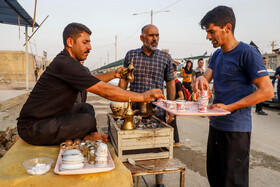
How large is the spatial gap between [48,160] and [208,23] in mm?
1759

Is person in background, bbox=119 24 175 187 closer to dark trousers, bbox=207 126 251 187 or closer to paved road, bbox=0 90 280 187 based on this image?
paved road, bbox=0 90 280 187

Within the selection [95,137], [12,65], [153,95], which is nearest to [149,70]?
[153,95]

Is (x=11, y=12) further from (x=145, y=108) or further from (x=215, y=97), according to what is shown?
(x=215, y=97)

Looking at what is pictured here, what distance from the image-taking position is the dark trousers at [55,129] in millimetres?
1846

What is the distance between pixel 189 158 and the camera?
3793mm

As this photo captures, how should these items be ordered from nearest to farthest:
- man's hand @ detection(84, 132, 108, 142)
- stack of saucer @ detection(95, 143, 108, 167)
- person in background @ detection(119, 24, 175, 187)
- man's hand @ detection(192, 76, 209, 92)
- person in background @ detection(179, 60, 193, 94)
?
stack of saucer @ detection(95, 143, 108, 167)
man's hand @ detection(192, 76, 209, 92)
man's hand @ detection(84, 132, 108, 142)
person in background @ detection(119, 24, 175, 187)
person in background @ detection(179, 60, 193, 94)

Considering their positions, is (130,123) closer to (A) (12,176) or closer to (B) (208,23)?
(A) (12,176)

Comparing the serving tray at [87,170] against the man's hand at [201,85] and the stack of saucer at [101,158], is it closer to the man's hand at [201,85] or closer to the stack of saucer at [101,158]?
the stack of saucer at [101,158]

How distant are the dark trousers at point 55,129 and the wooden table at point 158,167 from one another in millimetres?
622

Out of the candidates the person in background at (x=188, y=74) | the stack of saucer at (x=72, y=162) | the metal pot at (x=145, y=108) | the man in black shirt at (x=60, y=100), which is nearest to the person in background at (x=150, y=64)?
the metal pot at (x=145, y=108)

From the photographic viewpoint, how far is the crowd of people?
1.70m

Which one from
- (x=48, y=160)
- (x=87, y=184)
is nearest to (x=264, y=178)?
(x=87, y=184)

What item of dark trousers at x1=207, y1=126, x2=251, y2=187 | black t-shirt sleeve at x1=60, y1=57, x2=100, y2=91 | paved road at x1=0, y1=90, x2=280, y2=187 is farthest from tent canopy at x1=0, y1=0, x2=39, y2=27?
dark trousers at x1=207, y1=126, x2=251, y2=187

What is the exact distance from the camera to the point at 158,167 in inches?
66.1
